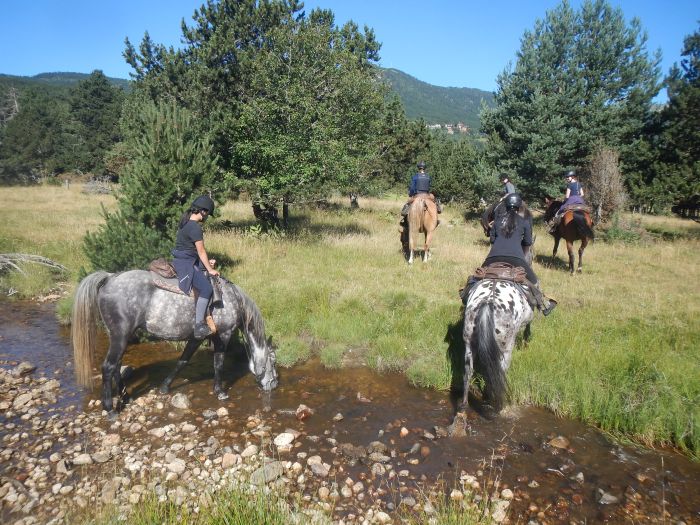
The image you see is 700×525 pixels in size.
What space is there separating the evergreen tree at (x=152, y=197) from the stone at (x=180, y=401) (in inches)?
159

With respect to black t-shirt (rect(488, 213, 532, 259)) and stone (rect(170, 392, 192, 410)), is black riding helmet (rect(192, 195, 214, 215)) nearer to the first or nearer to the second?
stone (rect(170, 392, 192, 410))

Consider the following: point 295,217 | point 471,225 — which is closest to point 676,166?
point 471,225

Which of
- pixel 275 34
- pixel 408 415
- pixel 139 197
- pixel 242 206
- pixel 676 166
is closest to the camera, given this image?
pixel 408 415

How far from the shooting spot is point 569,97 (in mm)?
23500

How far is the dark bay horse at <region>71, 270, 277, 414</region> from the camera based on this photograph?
21.3 ft

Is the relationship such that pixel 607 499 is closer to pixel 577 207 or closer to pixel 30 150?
pixel 577 207

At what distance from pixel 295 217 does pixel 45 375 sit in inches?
592

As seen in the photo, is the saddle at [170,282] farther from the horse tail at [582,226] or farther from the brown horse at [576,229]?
the horse tail at [582,226]

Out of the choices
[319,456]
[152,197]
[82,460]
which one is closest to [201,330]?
[82,460]

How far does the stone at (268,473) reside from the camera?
4.91 meters

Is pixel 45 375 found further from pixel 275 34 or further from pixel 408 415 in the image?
pixel 275 34

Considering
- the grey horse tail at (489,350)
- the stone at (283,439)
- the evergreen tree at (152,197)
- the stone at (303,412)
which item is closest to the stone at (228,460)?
the stone at (283,439)

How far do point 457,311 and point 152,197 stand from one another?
7740 millimetres

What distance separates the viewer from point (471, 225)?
23922 mm
